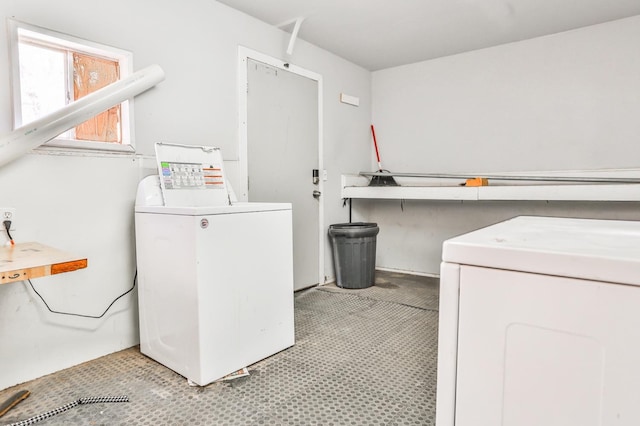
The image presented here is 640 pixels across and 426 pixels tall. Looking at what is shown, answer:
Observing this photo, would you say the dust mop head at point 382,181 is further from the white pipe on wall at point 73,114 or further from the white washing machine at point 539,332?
the white washing machine at point 539,332

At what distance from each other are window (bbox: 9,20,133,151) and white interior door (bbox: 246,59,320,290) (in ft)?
3.25

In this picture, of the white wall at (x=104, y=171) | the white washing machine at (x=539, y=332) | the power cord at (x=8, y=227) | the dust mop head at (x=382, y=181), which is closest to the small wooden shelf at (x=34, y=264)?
the power cord at (x=8, y=227)

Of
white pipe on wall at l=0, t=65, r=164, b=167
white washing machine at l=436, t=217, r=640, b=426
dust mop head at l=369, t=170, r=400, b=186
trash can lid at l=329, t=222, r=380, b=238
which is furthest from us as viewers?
dust mop head at l=369, t=170, r=400, b=186

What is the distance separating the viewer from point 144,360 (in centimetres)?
213

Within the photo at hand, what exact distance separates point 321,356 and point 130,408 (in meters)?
1.00

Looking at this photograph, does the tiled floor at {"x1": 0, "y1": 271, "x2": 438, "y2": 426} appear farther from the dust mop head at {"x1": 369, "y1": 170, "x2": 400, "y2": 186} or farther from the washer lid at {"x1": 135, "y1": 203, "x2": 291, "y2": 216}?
the dust mop head at {"x1": 369, "y1": 170, "x2": 400, "y2": 186}

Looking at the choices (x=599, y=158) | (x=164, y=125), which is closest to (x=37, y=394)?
(x=164, y=125)

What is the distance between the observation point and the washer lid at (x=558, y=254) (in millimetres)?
615

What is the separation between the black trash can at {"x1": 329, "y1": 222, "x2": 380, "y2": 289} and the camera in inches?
138

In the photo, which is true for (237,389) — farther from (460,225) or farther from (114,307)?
(460,225)

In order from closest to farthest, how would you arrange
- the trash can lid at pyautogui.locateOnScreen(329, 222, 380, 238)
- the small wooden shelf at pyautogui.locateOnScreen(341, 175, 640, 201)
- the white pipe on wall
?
the white pipe on wall, the small wooden shelf at pyautogui.locateOnScreen(341, 175, 640, 201), the trash can lid at pyautogui.locateOnScreen(329, 222, 380, 238)

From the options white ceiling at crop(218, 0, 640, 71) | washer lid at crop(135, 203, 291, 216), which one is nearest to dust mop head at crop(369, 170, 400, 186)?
white ceiling at crop(218, 0, 640, 71)

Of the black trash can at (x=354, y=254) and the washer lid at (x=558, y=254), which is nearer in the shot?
the washer lid at (x=558, y=254)

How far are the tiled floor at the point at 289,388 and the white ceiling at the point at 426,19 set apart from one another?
2415 mm
